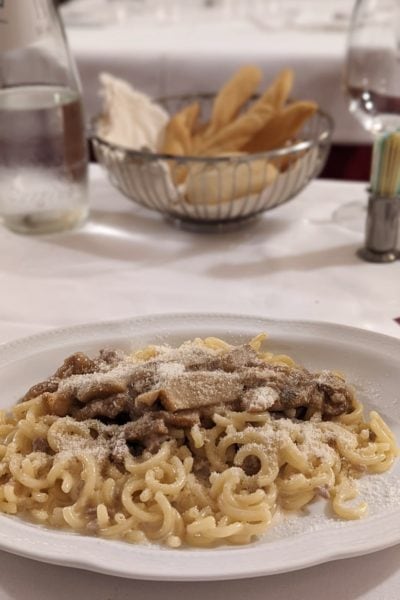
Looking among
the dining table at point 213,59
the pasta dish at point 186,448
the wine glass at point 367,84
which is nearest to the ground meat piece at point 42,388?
the pasta dish at point 186,448

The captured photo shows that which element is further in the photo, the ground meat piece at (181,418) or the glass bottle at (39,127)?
the glass bottle at (39,127)

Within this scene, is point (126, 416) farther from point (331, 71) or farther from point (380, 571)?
point (331, 71)

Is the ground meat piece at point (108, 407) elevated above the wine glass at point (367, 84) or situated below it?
below

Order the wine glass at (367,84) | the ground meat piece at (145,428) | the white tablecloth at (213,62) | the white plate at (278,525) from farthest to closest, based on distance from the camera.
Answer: the white tablecloth at (213,62) < the wine glass at (367,84) < the ground meat piece at (145,428) < the white plate at (278,525)

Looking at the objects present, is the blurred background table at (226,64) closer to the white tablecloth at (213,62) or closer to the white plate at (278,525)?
the white tablecloth at (213,62)

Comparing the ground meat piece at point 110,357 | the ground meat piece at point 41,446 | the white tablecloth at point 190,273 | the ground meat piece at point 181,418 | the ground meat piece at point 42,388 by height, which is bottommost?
the white tablecloth at point 190,273

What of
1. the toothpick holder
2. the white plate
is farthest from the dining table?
the white plate

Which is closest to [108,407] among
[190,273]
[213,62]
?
[190,273]

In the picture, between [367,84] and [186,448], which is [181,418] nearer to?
[186,448]
